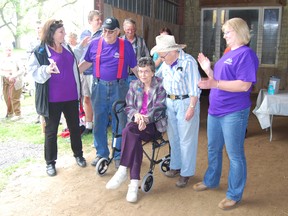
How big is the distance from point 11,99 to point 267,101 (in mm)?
4315

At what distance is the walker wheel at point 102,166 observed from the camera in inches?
129

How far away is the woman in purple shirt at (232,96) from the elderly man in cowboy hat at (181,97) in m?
0.23

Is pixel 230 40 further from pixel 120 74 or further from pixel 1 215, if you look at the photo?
pixel 1 215

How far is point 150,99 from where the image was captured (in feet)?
10.0

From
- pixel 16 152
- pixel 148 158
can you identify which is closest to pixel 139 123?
pixel 148 158

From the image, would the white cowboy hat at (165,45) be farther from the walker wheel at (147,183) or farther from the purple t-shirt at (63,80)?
the walker wheel at (147,183)

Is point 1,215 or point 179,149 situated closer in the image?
point 1,215

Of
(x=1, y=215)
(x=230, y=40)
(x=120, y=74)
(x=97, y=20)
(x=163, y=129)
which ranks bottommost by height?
(x=1, y=215)

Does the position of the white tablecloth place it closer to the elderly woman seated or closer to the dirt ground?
the dirt ground

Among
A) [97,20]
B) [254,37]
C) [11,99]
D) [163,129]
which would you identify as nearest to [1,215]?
[163,129]

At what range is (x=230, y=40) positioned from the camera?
2.40 m

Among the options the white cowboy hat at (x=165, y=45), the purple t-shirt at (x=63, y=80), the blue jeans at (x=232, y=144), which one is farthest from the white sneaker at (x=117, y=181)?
the white cowboy hat at (x=165, y=45)

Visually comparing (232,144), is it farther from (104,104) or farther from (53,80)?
(53,80)

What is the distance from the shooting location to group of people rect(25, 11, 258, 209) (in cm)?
246
